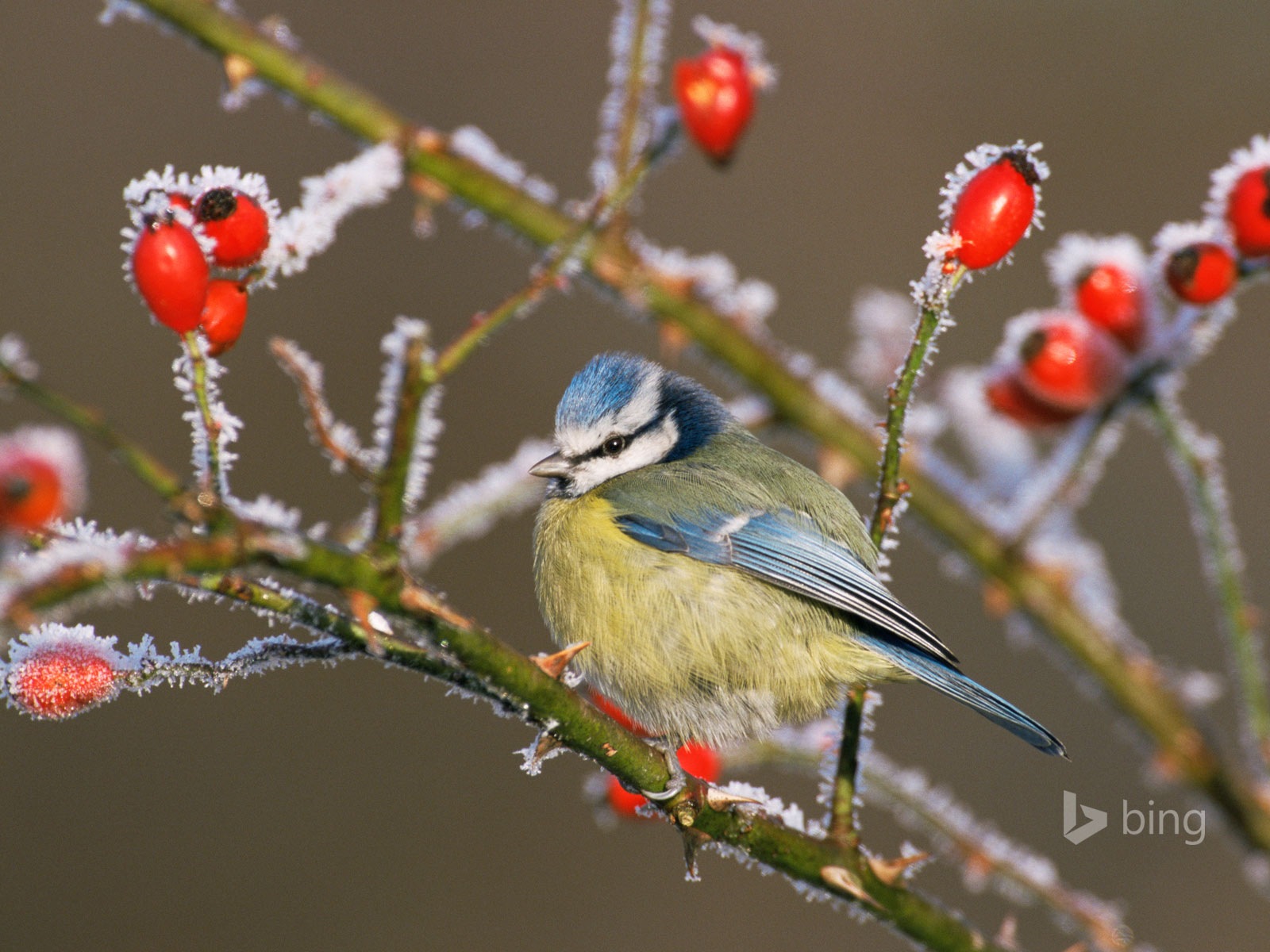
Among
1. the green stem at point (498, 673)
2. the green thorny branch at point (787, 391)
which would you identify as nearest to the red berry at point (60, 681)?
the green stem at point (498, 673)

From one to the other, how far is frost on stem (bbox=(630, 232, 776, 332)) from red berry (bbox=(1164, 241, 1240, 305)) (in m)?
0.49

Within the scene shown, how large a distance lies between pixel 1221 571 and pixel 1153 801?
1431 millimetres

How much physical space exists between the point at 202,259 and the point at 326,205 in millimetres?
261

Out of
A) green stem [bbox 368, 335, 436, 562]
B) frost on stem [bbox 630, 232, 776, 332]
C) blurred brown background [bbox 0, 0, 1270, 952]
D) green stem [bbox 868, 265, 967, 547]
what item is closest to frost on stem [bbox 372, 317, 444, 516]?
green stem [bbox 368, 335, 436, 562]

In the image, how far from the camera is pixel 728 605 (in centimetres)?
158

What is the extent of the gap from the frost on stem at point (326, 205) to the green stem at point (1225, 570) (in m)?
0.92

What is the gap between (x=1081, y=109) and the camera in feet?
12.9

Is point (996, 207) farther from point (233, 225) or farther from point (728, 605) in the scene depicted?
point (728, 605)

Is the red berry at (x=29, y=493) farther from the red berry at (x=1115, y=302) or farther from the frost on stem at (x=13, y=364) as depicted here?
the red berry at (x=1115, y=302)

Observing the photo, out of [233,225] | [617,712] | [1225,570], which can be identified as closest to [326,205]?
[233,225]

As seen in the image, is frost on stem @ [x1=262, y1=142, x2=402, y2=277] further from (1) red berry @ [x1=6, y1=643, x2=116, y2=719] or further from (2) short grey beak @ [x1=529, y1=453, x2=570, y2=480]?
(2) short grey beak @ [x1=529, y1=453, x2=570, y2=480]

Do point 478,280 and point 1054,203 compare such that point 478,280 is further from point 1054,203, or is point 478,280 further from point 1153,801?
point 1153,801

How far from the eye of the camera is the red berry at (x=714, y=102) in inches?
52.5

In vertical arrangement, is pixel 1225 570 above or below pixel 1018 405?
below
